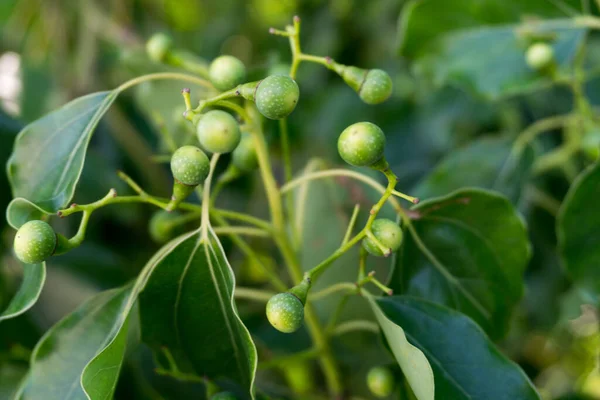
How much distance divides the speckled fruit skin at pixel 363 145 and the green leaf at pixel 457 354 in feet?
0.68

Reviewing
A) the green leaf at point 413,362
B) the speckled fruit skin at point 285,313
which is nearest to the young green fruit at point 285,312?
the speckled fruit skin at point 285,313

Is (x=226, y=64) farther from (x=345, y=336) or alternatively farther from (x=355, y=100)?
(x=355, y=100)

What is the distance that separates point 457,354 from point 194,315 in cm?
31

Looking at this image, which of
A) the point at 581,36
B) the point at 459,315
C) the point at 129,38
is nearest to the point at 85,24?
the point at 129,38

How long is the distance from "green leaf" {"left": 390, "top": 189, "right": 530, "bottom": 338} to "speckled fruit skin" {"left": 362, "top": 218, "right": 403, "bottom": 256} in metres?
0.14

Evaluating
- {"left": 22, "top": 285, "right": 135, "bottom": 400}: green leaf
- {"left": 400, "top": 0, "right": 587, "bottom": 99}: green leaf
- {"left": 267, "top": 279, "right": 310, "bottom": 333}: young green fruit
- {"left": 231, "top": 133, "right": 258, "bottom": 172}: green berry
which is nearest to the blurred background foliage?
{"left": 400, "top": 0, "right": 587, "bottom": 99}: green leaf

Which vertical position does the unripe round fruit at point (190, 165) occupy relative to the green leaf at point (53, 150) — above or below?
above

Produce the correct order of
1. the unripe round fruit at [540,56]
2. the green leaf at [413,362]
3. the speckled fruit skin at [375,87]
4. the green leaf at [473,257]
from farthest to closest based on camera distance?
the unripe round fruit at [540,56] → the green leaf at [473,257] → the speckled fruit skin at [375,87] → the green leaf at [413,362]

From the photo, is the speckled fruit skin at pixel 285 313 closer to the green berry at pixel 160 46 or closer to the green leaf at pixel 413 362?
the green leaf at pixel 413 362

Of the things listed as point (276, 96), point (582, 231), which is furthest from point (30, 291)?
point (582, 231)

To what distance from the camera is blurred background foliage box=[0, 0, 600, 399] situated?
107 centimetres

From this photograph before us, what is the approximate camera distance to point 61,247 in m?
0.65

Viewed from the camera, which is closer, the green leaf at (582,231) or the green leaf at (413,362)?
the green leaf at (413,362)

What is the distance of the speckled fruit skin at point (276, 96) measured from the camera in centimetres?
58
